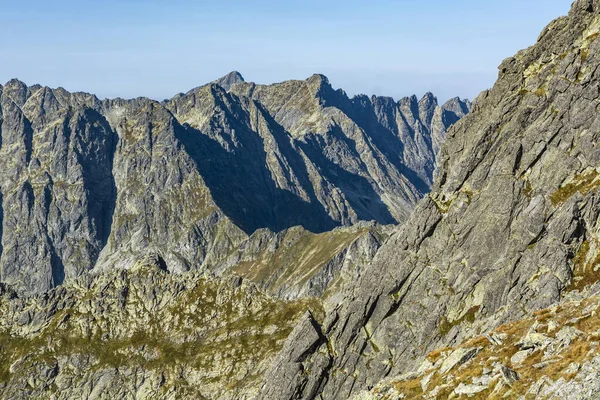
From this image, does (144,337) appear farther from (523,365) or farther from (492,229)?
(523,365)

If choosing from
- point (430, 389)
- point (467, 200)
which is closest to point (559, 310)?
point (430, 389)

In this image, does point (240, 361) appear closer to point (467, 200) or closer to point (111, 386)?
point (111, 386)

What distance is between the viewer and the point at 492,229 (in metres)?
90.5

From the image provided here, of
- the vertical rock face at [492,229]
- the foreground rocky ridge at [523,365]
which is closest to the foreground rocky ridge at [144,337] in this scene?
the vertical rock face at [492,229]

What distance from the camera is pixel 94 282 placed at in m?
191

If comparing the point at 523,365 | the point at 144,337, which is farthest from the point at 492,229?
the point at 144,337

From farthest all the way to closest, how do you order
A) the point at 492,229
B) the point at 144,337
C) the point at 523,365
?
the point at 144,337
the point at 492,229
the point at 523,365

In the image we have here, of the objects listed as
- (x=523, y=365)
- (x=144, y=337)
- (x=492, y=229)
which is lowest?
(x=144, y=337)

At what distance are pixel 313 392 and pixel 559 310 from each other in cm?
5664

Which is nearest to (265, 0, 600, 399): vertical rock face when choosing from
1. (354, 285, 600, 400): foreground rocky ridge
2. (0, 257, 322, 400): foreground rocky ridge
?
(354, 285, 600, 400): foreground rocky ridge

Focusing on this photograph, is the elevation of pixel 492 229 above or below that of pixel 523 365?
above

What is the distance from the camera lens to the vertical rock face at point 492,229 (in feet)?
269


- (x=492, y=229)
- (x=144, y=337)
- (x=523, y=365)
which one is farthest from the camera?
(x=144, y=337)

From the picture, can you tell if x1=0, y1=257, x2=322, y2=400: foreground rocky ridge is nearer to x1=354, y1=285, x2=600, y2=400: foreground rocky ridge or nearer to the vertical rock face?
the vertical rock face
